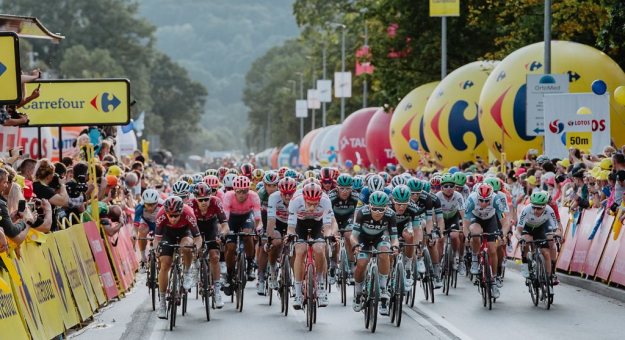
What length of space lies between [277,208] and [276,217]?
8.1 inches

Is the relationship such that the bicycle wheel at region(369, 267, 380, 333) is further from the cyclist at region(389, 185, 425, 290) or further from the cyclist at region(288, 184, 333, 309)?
the cyclist at region(389, 185, 425, 290)

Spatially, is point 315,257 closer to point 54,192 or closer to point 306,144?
point 54,192

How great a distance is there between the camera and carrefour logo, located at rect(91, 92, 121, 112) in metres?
17.3

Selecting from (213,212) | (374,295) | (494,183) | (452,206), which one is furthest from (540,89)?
(374,295)

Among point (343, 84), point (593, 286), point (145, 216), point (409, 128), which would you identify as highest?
point (343, 84)

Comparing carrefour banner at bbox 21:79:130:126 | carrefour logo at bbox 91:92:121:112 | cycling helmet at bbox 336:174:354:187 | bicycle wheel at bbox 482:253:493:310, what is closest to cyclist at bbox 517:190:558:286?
bicycle wheel at bbox 482:253:493:310

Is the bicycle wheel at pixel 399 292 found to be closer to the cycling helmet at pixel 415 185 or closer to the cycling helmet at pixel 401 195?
the cycling helmet at pixel 401 195

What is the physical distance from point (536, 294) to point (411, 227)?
1.91m

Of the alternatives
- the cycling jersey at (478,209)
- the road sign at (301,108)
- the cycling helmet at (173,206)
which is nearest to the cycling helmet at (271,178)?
the cycling jersey at (478,209)

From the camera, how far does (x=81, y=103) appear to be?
1736cm

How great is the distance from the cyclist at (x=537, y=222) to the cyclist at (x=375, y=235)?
273 centimetres

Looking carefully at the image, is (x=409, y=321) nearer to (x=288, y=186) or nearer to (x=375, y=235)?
(x=375, y=235)

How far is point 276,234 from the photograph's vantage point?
16281 mm

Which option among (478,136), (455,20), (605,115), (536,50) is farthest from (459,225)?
(455,20)
